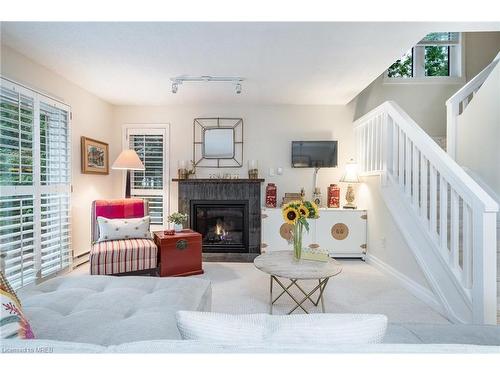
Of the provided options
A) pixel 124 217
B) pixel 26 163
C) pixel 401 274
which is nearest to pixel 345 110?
pixel 401 274

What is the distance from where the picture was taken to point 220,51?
9.21ft

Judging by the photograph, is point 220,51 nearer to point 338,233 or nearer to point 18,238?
point 18,238

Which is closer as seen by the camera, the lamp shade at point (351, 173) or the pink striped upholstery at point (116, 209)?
the pink striped upholstery at point (116, 209)

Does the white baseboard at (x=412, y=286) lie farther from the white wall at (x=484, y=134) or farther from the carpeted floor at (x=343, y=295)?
the white wall at (x=484, y=134)

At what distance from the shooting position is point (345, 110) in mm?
4875

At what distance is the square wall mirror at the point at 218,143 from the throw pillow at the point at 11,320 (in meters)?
3.96

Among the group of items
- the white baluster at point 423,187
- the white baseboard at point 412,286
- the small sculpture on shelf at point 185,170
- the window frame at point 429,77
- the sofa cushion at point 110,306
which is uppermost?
the window frame at point 429,77

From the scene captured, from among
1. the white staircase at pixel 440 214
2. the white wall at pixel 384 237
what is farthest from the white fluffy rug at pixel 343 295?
the white staircase at pixel 440 214

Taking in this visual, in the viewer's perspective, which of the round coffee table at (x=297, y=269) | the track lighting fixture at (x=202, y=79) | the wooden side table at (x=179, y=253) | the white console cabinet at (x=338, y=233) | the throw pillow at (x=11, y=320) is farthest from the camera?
the white console cabinet at (x=338, y=233)

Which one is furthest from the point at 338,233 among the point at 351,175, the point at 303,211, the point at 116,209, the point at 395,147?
the point at 116,209

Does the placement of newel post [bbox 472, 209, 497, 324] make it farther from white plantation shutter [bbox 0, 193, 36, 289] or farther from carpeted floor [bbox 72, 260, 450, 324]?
white plantation shutter [bbox 0, 193, 36, 289]

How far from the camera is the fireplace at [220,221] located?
4586 mm
